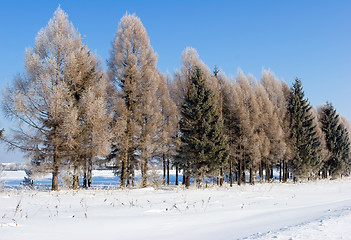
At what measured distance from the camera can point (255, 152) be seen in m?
24.4

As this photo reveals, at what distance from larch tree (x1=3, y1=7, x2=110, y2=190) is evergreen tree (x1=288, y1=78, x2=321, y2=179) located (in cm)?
2610

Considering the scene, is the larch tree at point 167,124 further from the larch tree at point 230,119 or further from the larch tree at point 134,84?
the larch tree at point 230,119

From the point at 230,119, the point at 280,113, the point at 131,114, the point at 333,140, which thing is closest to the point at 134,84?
the point at 131,114

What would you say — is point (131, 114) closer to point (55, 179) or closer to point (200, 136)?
point (200, 136)

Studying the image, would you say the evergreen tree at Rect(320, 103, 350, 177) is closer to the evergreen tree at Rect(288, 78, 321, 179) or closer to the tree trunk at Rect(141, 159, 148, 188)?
the evergreen tree at Rect(288, 78, 321, 179)

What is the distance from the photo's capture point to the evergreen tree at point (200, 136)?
19.0m

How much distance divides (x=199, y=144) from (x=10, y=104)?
12039 millimetres

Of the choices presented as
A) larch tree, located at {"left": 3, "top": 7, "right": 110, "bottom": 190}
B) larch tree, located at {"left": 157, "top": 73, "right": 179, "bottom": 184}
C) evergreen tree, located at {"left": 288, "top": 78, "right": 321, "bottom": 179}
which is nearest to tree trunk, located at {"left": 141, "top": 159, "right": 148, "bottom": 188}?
larch tree, located at {"left": 157, "top": 73, "right": 179, "bottom": 184}

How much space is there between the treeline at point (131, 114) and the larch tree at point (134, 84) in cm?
7

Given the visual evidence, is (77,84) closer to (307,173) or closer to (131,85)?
(131,85)

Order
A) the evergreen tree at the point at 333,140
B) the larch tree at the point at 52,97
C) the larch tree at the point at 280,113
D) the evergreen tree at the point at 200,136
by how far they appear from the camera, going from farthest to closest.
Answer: the evergreen tree at the point at 333,140 < the larch tree at the point at 280,113 < the evergreen tree at the point at 200,136 < the larch tree at the point at 52,97

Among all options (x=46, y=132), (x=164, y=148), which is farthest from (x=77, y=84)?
(x=164, y=148)

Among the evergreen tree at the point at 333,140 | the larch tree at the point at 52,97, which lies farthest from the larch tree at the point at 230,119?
the evergreen tree at the point at 333,140

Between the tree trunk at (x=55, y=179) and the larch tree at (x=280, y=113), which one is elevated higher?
the larch tree at (x=280, y=113)
